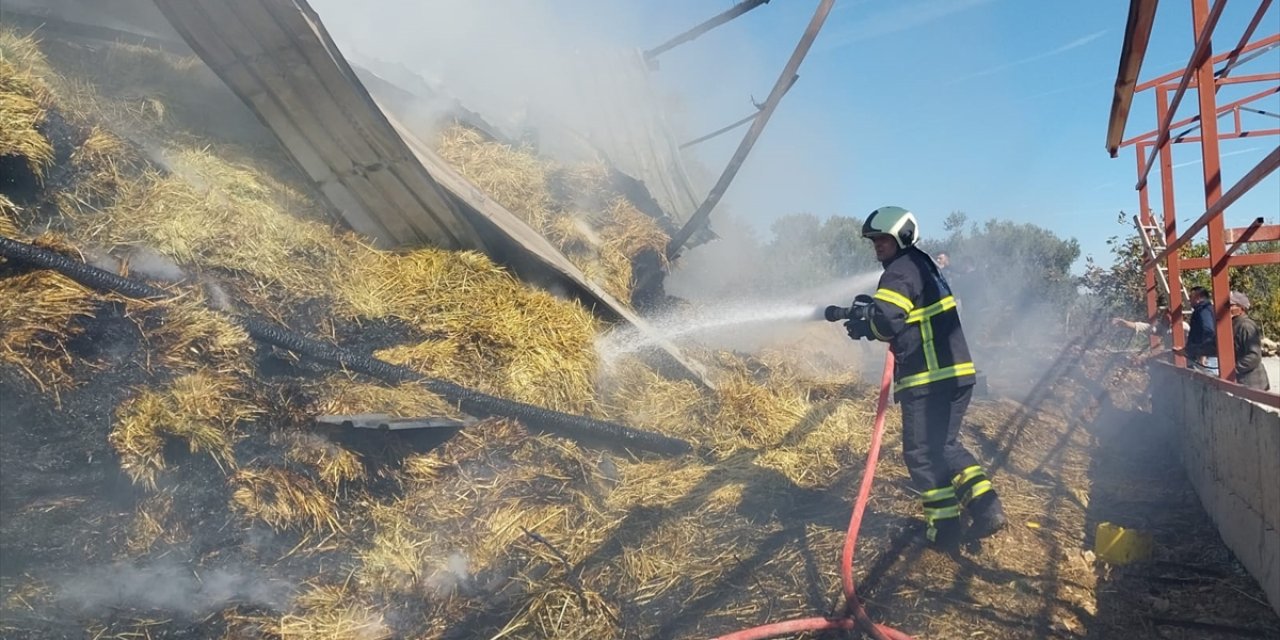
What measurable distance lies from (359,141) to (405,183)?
1.39ft

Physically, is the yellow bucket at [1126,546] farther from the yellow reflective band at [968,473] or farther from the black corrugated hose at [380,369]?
the black corrugated hose at [380,369]

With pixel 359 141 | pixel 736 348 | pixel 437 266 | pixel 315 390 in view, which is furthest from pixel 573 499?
pixel 736 348

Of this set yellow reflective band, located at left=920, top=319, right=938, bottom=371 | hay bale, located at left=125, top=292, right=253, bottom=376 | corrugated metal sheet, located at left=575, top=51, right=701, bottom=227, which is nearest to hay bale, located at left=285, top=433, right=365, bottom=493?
hay bale, located at left=125, top=292, right=253, bottom=376

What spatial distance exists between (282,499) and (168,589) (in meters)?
0.61

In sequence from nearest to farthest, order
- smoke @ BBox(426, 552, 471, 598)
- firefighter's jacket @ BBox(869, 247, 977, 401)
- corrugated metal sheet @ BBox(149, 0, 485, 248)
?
smoke @ BBox(426, 552, 471, 598), firefighter's jacket @ BBox(869, 247, 977, 401), corrugated metal sheet @ BBox(149, 0, 485, 248)

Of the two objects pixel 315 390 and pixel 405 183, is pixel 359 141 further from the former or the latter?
pixel 315 390

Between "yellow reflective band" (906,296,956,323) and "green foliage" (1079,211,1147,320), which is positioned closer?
"yellow reflective band" (906,296,956,323)

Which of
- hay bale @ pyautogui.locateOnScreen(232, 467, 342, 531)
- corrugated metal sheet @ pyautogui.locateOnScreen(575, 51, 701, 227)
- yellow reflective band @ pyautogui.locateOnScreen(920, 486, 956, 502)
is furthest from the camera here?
corrugated metal sheet @ pyautogui.locateOnScreen(575, 51, 701, 227)

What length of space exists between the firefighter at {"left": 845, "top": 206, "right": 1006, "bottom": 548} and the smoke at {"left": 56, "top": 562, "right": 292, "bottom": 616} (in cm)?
334

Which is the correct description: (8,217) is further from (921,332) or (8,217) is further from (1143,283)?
(1143,283)

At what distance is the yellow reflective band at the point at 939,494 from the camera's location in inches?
155

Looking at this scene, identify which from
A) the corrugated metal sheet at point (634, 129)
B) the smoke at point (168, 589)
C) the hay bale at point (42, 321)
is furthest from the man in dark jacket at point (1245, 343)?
the hay bale at point (42, 321)

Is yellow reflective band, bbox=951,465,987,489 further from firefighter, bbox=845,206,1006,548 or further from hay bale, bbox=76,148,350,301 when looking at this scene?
hay bale, bbox=76,148,350,301

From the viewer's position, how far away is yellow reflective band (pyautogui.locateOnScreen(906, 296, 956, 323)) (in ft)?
13.5
